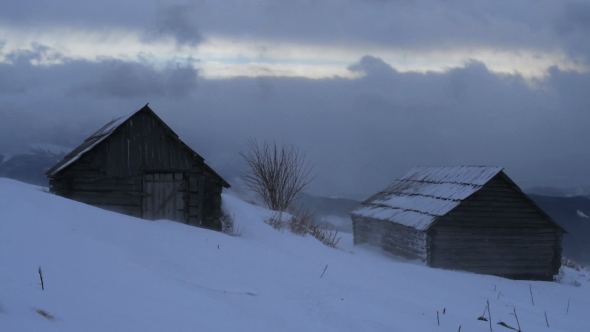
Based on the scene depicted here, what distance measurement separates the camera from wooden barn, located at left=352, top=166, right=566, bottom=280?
2016 centimetres

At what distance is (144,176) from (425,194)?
1356cm

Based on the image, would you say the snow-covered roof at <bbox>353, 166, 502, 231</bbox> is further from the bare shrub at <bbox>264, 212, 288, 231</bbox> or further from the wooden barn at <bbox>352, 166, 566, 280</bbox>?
the bare shrub at <bbox>264, 212, 288, 231</bbox>

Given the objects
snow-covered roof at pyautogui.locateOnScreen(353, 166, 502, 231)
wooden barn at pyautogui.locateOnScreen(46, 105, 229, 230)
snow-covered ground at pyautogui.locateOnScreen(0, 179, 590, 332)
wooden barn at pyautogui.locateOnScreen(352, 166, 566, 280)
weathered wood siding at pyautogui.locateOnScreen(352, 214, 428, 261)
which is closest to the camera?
snow-covered ground at pyautogui.locateOnScreen(0, 179, 590, 332)

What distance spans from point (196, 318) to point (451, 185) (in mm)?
19925

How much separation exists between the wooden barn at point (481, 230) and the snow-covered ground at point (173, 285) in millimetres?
11382

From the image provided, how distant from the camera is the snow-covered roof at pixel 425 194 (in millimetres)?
20678

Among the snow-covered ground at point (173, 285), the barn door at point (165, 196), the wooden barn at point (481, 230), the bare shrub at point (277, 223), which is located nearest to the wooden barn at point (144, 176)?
the barn door at point (165, 196)

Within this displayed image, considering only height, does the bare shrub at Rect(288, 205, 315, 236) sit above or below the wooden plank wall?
below

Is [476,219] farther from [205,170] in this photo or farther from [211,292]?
[211,292]

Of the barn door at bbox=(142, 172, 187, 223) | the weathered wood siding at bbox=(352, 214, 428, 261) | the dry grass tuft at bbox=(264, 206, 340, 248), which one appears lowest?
the weathered wood siding at bbox=(352, 214, 428, 261)

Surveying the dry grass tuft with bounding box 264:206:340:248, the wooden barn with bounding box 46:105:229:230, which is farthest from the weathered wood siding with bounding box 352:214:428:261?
the wooden barn with bounding box 46:105:229:230

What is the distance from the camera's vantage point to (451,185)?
22484 mm

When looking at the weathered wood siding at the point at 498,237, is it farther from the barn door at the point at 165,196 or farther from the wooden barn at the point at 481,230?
the barn door at the point at 165,196

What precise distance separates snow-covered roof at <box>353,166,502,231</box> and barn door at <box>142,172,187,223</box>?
9776 mm
